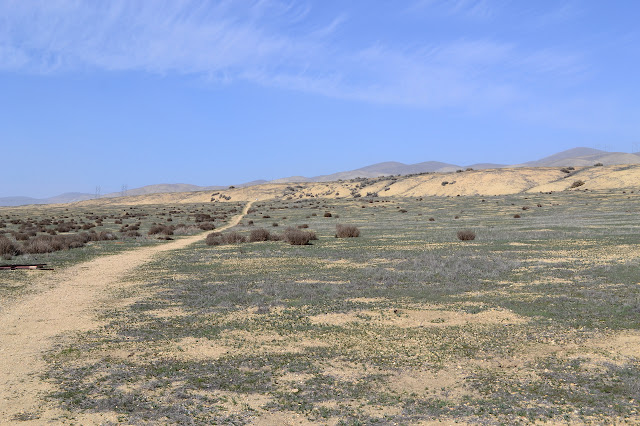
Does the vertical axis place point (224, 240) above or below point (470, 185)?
below

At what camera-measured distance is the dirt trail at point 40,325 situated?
7.86 meters

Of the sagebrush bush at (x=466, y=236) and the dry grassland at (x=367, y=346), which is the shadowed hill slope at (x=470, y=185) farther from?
the dry grassland at (x=367, y=346)

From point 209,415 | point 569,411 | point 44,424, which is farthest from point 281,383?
point 569,411

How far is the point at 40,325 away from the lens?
13031 millimetres

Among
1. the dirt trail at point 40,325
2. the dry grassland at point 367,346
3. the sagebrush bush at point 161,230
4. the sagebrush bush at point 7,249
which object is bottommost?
the dry grassland at point 367,346

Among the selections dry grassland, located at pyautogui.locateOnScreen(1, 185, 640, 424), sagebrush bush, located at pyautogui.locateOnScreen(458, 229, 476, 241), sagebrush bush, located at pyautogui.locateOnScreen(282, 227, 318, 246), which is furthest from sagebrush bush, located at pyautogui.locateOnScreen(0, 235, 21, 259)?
sagebrush bush, located at pyautogui.locateOnScreen(458, 229, 476, 241)

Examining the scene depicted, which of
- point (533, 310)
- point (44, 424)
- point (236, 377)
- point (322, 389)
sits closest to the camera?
point (44, 424)

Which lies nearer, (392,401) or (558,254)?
(392,401)

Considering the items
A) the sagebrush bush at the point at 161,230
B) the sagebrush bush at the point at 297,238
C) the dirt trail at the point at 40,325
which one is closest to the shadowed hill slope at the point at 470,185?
the sagebrush bush at the point at 297,238

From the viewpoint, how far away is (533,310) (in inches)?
512

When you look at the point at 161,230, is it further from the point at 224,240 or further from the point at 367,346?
the point at 367,346

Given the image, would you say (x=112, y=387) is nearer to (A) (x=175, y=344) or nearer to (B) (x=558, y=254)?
(A) (x=175, y=344)

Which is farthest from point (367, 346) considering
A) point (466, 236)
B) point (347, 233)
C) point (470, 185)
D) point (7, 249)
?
point (470, 185)

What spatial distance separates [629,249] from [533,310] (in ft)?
39.5
